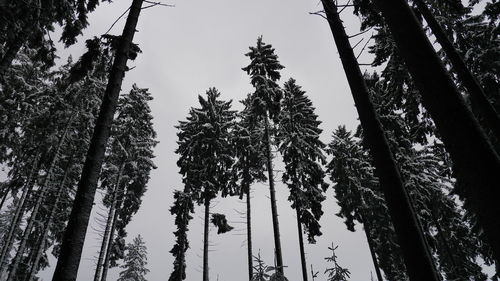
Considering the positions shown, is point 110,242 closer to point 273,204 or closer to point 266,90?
point 273,204

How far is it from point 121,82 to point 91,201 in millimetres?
2509

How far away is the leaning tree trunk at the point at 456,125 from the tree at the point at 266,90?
1376 cm

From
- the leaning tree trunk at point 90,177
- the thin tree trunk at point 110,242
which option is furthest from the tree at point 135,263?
the leaning tree trunk at point 90,177

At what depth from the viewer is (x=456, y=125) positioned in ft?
8.58

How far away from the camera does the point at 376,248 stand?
2764cm

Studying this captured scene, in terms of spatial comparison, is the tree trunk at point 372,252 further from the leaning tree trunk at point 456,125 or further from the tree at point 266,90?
the leaning tree trunk at point 456,125

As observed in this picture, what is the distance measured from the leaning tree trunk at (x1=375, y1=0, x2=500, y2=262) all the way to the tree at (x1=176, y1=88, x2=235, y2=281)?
1783 centimetres

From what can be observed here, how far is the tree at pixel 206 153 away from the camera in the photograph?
2028cm

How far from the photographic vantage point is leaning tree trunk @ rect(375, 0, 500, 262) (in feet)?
7.38

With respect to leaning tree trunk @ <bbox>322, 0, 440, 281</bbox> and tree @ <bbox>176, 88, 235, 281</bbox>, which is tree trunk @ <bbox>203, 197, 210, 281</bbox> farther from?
leaning tree trunk @ <bbox>322, 0, 440, 281</bbox>

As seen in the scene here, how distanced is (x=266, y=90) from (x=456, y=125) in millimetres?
16684

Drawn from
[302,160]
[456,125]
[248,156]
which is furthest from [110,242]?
[456,125]

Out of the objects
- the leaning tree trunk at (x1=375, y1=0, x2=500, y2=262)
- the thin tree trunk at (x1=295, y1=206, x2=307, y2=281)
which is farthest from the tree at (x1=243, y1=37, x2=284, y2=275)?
the leaning tree trunk at (x1=375, y1=0, x2=500, y2=262)

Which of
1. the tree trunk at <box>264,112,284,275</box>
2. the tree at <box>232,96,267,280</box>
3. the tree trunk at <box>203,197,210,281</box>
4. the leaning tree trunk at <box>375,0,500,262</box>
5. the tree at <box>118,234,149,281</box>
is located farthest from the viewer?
the tree at <box>118,234,149,281</box>
